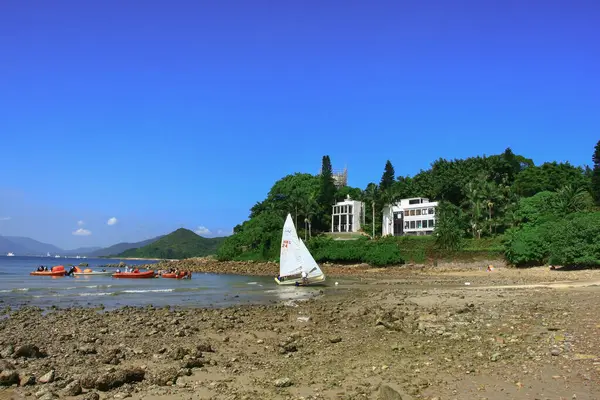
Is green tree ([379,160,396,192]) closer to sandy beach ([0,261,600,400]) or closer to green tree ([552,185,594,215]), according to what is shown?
green tree ([552,185,594,215])

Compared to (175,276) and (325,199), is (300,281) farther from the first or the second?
(325,199)

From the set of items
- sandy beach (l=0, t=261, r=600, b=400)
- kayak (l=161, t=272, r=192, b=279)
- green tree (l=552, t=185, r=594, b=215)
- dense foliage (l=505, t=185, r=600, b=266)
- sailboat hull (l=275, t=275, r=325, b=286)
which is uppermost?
green tree (l=552, t=185, r=594, b=215)

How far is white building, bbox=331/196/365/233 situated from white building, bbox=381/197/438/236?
23.6ft

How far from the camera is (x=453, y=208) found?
79.8m

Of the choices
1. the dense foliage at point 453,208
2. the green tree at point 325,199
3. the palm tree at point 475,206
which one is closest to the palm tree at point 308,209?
the dense foliage at point 453,208

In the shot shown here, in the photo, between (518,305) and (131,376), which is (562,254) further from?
(131,376)

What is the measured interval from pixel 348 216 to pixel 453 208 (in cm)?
3056

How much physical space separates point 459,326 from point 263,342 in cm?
635

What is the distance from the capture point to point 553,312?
54.4ft

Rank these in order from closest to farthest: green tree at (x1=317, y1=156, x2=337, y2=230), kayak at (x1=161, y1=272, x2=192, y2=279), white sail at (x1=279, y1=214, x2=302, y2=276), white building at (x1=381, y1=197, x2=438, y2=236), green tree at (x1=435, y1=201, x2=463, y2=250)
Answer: white sail at (x1=279, y1=214, x2=302, y2=276)
kayak at (x1=161, y1=272, x2=192, y2=279)
green tree at (x1=435, y1=201, x2=463, y2=250)
white building at (x1=381, y1=197, x2=438, y2=236)
green tree at (x1=317, y1=156, x2=337, y2=230)

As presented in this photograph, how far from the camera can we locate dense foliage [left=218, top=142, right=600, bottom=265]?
62.8 metres

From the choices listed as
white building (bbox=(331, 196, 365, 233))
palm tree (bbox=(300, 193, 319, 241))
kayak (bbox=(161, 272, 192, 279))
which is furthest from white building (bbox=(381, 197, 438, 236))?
kayak (bbox=(161, 272, 192, 279))

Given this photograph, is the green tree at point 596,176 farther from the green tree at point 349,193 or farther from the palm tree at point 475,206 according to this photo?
the green tree at point 349,193

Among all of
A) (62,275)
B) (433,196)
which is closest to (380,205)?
(433,196)
